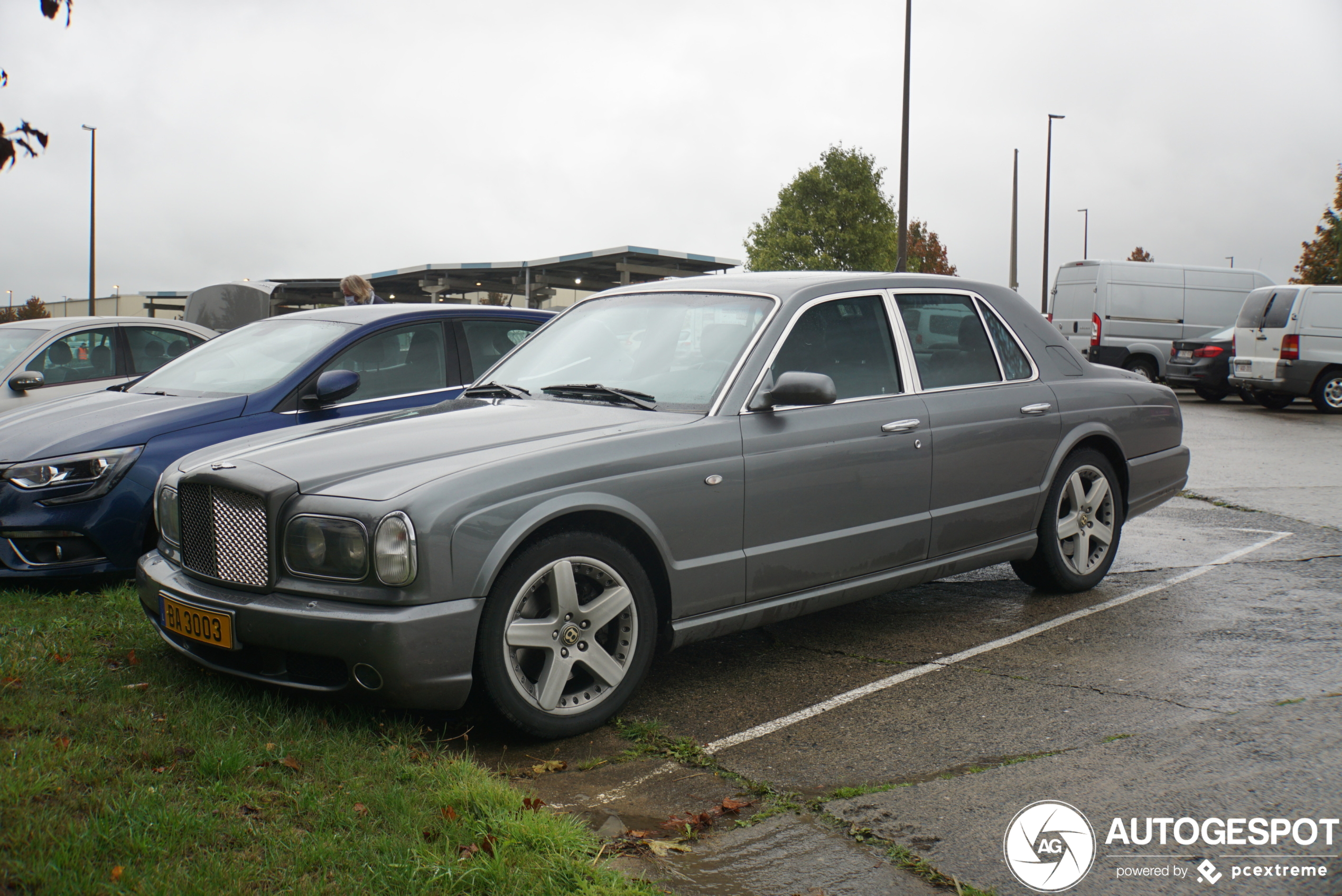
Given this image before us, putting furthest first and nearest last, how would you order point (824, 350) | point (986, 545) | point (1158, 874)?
point (986, 545), point (824, 350), point (1158, 874)

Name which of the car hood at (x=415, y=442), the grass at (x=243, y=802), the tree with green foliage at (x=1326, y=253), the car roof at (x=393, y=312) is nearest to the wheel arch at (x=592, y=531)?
the car hood at (x=415, y=442)

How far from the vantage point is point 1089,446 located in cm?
588

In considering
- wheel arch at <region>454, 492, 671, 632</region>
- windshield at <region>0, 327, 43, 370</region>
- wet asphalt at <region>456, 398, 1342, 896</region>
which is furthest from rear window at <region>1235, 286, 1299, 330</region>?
windshield at <region>0, 327, 43, 370</region>

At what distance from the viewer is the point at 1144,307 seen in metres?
22.3

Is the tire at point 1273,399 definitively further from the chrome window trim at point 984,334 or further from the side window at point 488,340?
the side window at point 488,340

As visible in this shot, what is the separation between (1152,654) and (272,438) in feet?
12.7

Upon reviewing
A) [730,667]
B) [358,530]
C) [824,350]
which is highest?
[824,350]

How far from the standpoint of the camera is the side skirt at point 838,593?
4.16m

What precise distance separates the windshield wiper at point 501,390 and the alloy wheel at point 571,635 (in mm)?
1169

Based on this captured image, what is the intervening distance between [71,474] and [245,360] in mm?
1233

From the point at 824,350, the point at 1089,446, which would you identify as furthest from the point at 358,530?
the point at 1089,446

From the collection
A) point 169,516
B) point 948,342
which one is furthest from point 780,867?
point 948,342

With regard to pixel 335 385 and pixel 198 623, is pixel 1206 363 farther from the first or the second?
pixel 198 623

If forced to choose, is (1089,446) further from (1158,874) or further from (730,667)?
(1158,874)
